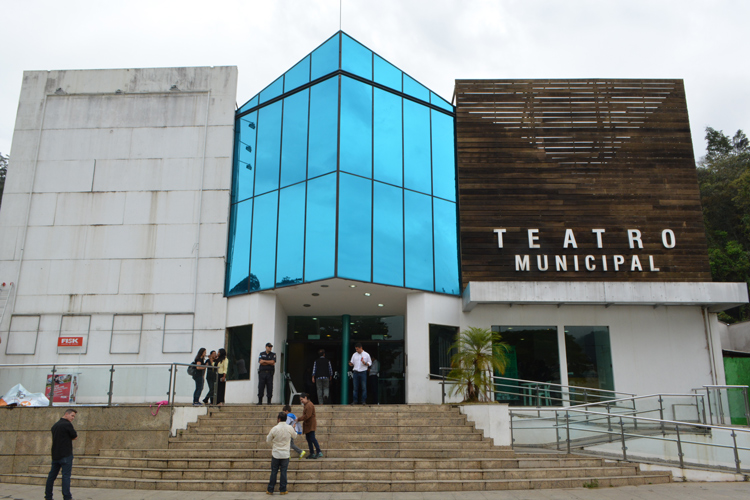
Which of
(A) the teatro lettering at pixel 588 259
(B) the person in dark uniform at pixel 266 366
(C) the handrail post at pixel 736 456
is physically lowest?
(C) the handrail post at pixel 736 456

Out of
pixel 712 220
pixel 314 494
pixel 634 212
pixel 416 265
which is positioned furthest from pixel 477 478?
pixel 712 220

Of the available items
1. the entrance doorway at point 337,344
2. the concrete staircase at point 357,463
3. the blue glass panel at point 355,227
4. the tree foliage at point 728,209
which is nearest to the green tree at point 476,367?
the concrete staircase at point 357,463

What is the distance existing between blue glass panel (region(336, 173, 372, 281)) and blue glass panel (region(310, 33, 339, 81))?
391cm

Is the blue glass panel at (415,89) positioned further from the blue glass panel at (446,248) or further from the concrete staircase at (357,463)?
the concrete staircase at (357,463)

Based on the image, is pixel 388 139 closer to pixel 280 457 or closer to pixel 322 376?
pixel 322 376

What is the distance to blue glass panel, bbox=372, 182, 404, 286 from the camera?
673 inches

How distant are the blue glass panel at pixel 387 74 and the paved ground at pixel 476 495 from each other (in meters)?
13.5

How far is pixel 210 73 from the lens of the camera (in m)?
20.8

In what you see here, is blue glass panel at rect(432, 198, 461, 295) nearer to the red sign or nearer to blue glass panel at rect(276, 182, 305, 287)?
blue glass panel at rect(276, 182, 305, 287)

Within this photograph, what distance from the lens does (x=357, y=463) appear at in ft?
36.3

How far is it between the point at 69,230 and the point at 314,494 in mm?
14563

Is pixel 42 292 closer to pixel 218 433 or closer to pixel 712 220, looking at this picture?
pixel 218 433

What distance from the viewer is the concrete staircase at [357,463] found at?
408 inches

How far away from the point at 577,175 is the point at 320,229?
9183mm
